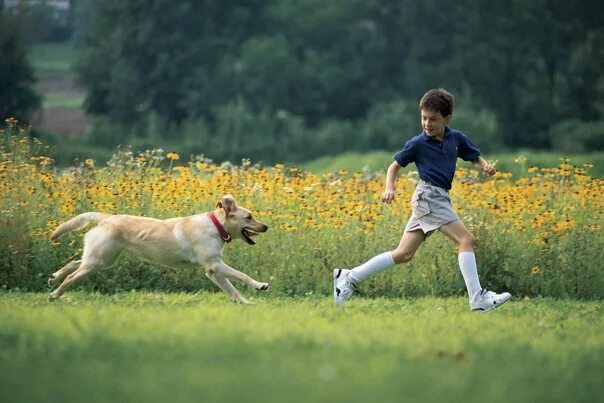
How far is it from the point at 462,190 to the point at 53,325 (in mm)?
5145

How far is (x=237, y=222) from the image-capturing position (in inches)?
382

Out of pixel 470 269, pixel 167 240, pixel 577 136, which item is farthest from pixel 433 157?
pixel 577 136

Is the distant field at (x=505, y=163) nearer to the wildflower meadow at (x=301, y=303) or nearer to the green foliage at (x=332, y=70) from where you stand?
the green foliage at (x=332, y=70)

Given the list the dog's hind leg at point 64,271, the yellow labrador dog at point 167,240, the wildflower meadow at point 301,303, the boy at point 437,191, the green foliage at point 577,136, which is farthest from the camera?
the green foliage at point 577,136

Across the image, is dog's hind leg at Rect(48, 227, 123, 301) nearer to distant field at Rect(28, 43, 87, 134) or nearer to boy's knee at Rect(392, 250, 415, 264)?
boy's knee at Rect(392, 250, 415, 264)

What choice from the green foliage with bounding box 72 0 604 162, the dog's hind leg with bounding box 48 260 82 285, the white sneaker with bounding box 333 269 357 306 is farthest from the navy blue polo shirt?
the green foliage with bounding box 72 0 604 162

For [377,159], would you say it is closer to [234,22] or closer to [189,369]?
[234,22]

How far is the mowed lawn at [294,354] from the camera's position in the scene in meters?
5.77

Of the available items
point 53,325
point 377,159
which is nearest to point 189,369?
point 53,325

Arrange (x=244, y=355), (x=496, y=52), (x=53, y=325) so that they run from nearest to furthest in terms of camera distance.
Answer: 1. (x=244, y=355)
2. (x=53, y=325)
3. (x=496, y=52)

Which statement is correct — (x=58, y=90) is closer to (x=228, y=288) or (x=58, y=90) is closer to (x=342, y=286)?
(x=228, y=288)

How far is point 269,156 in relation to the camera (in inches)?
1804

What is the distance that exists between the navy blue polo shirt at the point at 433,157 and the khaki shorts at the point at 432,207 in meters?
0.06

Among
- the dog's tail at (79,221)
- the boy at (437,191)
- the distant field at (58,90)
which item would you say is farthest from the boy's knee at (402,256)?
the distant field at (58,90)
